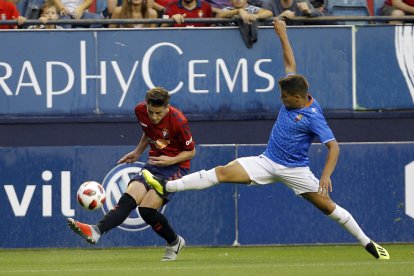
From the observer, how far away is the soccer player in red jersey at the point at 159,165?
1114 cm

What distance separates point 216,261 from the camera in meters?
11.5

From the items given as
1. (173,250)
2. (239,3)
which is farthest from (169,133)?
(239,3)

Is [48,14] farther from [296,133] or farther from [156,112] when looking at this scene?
[296,133]

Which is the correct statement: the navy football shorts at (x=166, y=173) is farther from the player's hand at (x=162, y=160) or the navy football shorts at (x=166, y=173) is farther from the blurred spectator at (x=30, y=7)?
the blurred spectator at (x=30, y=7)

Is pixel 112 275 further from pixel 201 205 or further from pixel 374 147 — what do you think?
pixel 374 147

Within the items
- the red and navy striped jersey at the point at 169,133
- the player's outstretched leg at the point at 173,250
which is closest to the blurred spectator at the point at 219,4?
the red and navy striped jersey at the point at 169,133

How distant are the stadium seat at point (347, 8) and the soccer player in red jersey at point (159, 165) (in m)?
4.99

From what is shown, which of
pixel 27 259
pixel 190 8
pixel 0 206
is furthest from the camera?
pixel 190 8

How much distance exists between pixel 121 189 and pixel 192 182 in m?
3.30

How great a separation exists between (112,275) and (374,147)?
5.29 m

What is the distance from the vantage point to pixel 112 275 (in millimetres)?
9641

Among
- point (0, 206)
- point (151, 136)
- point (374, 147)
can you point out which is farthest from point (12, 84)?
point (374, 147)

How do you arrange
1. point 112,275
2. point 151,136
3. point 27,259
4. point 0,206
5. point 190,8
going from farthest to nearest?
point 190,8 → point 0,206 → point 27,259 → point 151,136 → point 112,275

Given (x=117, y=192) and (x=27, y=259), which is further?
(x=117, y=192)
